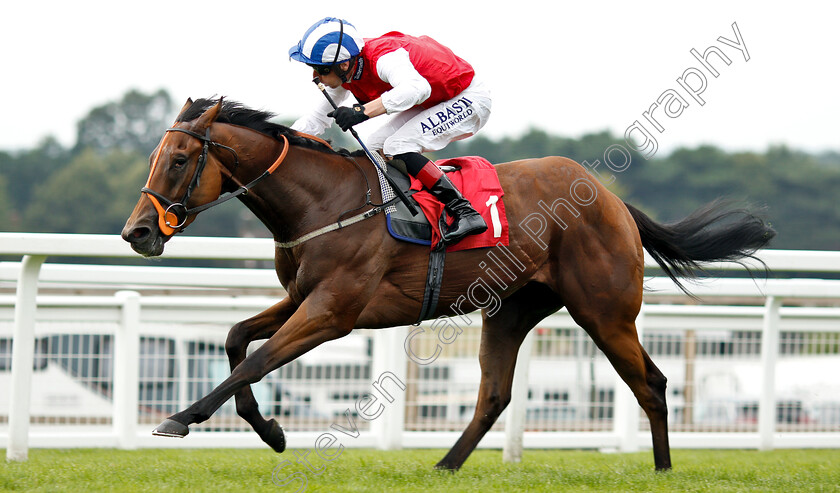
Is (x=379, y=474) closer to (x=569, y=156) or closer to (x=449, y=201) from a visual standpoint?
(x=449, y=201)

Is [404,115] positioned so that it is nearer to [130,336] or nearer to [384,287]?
[384,287]

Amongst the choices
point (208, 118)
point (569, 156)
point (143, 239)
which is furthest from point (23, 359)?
point (569, 156)

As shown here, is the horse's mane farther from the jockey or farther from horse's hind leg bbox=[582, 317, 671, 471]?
horse's hind leg bbox=[582, 317, 671, 471]

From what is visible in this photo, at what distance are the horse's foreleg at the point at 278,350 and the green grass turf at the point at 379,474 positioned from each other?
299 millimetres

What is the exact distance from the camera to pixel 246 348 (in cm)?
454

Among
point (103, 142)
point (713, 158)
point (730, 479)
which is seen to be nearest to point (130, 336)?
point (730, 479)

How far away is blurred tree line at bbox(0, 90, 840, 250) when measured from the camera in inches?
2520

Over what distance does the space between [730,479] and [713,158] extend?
76.3 metres

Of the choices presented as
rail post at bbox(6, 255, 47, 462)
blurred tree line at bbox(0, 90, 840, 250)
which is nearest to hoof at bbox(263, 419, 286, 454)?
rail post at bbox(6, 255, 47, 462)

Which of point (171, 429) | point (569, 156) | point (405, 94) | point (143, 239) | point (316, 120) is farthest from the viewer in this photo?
point (569, 156)

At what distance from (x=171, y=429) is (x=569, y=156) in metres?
60.7

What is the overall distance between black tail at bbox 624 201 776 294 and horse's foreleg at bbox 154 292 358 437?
195 cm

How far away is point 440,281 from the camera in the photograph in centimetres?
455

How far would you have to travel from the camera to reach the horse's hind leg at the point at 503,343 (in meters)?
5.10
